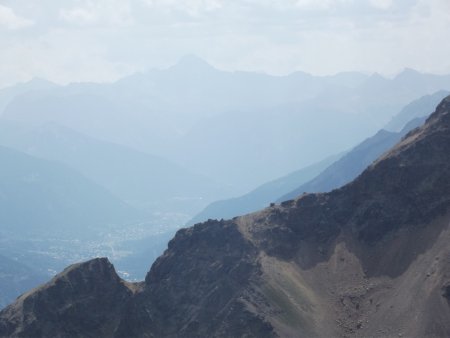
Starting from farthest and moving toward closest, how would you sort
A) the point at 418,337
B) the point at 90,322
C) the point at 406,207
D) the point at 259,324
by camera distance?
the point at 406,207 → the point at 90,322 → the point at 259,324 → the point at 418,337

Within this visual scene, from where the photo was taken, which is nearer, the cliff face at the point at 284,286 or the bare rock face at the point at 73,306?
the cliff face at the point at 284,286

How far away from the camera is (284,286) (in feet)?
600

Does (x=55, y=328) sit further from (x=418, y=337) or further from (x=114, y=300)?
(x=418, y=337)

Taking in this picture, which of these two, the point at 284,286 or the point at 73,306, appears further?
the point at 73,306

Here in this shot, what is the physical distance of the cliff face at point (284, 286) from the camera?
17200cm

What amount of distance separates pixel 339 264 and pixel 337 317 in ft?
61.5

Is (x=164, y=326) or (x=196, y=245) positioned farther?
(x=196, y=245)

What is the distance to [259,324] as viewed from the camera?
172 meters

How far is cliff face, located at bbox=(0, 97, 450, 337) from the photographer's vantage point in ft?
564

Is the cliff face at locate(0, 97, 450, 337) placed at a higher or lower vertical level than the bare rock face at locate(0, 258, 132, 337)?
lower

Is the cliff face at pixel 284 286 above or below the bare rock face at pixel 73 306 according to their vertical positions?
below

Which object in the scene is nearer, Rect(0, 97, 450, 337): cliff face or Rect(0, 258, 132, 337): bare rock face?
Rect(0, 97, 450, 337): cliff face

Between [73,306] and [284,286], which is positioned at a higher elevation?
[73,306]

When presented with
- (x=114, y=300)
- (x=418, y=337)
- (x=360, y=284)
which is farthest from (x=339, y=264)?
(x=114, y=300)
